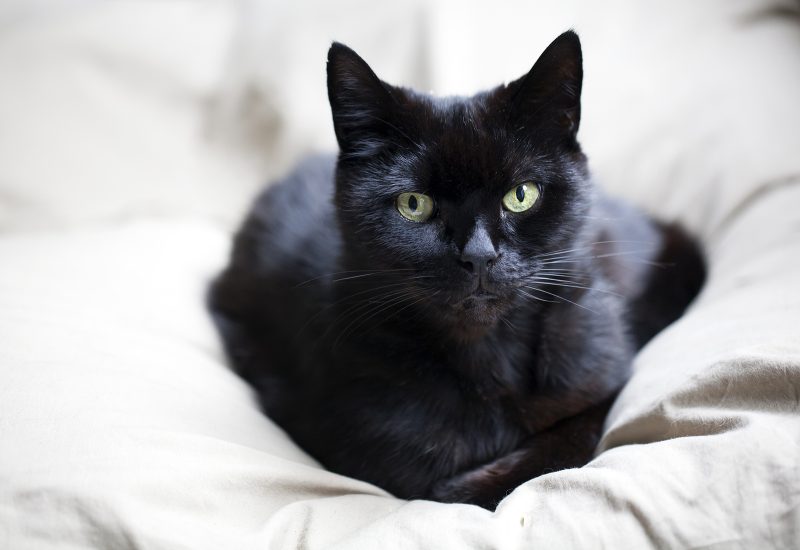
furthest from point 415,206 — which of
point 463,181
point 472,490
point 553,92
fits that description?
point 472,490

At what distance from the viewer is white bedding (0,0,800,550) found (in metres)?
0.87

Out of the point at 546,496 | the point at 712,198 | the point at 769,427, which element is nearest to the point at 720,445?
the point at 769,427

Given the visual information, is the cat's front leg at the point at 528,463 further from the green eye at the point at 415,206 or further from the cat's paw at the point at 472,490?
the green eye at the point at 415,206

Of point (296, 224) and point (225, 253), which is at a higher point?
point (296, 224)

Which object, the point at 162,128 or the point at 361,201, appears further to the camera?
the point at 162,128

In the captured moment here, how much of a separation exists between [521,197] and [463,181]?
3.7 inches

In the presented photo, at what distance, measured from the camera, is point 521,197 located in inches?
42.8

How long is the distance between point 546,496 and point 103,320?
2.70 ft

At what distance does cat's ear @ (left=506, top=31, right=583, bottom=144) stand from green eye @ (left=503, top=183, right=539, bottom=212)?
3.6 inches

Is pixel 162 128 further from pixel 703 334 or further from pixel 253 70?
pixel 703 334

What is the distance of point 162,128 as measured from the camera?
7.09 ft

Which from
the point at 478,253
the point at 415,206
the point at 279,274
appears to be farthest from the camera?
the point at 279,274

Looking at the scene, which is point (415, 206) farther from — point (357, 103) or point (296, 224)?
point (296, 224)

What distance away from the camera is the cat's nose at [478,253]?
3.25ft
